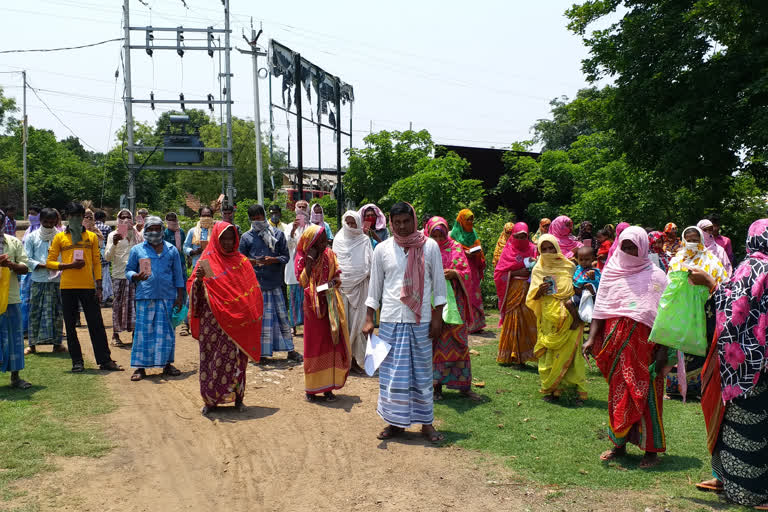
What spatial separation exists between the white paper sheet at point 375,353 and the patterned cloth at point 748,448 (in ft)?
8.46

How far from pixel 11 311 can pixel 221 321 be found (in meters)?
2.69

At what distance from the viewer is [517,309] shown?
28.0 feet

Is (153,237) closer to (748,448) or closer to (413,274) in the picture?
(413,274)

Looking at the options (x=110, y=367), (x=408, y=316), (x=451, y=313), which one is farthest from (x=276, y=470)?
(x=110, y=367)

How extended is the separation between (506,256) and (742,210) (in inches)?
428

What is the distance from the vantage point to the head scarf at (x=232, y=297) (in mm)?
6242

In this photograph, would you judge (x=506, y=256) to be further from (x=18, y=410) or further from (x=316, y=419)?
(x=18, y=410)

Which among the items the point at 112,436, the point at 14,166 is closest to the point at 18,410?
the point at 112,436

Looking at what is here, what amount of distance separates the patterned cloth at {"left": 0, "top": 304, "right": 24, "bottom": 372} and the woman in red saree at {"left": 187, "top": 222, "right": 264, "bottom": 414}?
233 centimetres

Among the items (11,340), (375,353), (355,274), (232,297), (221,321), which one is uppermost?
(355,274)

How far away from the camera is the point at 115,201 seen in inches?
1984

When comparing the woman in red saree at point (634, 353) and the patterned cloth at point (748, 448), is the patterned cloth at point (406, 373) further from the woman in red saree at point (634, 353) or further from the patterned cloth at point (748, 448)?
the patterned cloth at point (748, 448)

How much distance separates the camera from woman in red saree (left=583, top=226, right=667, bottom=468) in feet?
16.1

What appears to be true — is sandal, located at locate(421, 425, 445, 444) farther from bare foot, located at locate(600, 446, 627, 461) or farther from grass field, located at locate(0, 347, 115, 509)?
grass field, located at locate(0, 347, 115, 509)
